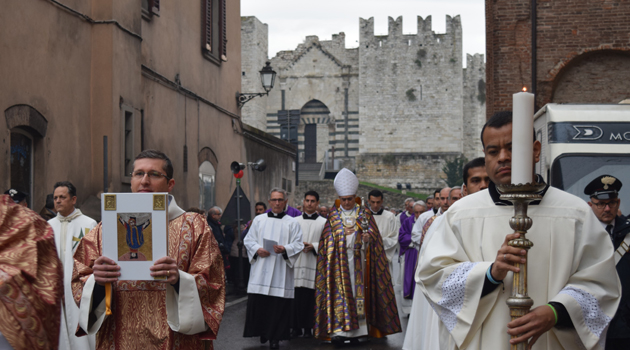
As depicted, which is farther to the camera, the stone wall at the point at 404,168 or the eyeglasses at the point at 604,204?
the stone wall at the point at 404,168

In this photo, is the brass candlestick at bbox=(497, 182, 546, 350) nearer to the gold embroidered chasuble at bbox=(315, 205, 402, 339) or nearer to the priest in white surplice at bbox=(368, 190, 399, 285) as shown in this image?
the gold embroidered chasuble at bbox=(315, 205, 402, 339)

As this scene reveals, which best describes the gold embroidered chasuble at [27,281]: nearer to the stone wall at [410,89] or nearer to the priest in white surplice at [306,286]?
the priest in white surplice at [306,286]

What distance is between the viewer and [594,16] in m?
16.1

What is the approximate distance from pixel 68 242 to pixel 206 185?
10.9 m

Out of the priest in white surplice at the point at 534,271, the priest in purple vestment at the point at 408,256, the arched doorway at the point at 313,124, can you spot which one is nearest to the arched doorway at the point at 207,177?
the priest in purple vestment at the point at 408,256

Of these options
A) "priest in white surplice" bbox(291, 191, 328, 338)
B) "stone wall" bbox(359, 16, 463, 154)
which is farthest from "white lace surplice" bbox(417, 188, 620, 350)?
"stone wall" bbox(359, 16, 463, 154)

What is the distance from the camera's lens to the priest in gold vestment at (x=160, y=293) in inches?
143

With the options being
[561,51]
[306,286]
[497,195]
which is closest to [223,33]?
[561,51]

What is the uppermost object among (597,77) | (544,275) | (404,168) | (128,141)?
(597,77)

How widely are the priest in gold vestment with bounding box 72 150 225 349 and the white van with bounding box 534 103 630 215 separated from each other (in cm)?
518

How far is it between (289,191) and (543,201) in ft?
79.7

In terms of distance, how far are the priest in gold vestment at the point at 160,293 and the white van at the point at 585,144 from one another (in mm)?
5176

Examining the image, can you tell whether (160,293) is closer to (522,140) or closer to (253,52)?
(522,140)

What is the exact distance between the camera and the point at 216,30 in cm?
1888
